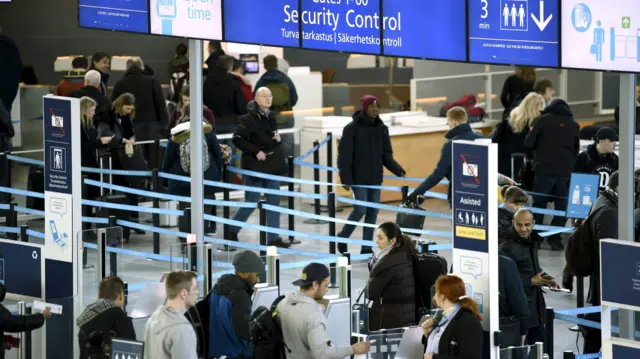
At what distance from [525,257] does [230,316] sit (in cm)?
229

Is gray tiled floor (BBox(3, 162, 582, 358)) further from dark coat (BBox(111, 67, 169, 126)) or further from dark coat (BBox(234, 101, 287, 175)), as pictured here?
dark coat (BBox(111, 67, 169, 126))

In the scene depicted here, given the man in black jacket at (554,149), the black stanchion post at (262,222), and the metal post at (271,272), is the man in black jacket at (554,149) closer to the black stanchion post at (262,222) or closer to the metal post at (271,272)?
the black stanchion post at (262,222)

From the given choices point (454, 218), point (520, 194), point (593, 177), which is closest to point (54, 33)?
point (593, 177)

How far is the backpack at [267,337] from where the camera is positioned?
8.40 m

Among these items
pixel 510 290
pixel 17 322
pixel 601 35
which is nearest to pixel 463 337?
pixel 510 290

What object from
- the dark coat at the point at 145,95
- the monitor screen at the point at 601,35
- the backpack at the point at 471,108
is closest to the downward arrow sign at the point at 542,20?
the monitor screen at the point at 601,35

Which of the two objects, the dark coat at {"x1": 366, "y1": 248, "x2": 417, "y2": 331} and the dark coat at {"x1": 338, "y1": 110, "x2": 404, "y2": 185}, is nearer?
the dark coat at {"x1": 366, "y1": 248, "x2": 417, "y2": 331}

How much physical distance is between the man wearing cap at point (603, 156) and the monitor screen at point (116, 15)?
5.11 m

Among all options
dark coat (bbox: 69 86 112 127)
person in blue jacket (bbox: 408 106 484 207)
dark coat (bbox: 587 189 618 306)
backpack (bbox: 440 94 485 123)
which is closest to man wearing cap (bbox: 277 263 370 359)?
dark coat (bbox: 587 189 618 306)

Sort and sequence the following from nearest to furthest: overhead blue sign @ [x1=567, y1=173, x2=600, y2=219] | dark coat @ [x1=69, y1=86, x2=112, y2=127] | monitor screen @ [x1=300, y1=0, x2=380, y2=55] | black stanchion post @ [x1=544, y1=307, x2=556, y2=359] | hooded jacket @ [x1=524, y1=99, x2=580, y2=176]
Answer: black stanchion post @ [x1=544, y1=307, x2=556, y2=359] < monitor screen @ [x1=300, y1=0, x2=380, y2=55] < overhead blue sign @ [x1=567, y1=173, x2=600, y2=219] < hooded jacket @ [x1=524, y1=99, x2=580, y2=176] < dark coat @ [x1=69, y1=86, x2=112, y2=127]

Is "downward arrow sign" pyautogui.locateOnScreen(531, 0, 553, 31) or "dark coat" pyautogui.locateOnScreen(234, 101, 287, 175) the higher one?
"downward arrow sign" pyautogui.locateOnScreen(531, 0, 553, 31)

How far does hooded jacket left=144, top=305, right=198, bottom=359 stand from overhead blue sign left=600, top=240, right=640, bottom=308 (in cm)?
238

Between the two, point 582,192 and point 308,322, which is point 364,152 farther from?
point 308,322

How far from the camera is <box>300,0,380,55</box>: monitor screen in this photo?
9.48 m
